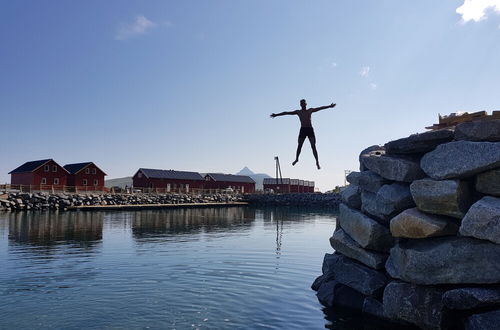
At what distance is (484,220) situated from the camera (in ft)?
26.9

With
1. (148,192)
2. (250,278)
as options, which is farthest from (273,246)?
(148,192)

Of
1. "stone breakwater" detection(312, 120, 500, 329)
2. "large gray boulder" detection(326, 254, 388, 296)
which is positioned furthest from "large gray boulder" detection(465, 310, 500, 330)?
"large gray boulder" detection(326, 254, 388, 296)

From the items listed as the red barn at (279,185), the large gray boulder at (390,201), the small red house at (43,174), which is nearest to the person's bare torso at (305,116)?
the large gray boulder at (390,201)

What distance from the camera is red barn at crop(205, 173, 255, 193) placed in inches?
4065

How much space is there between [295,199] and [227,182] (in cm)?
2553

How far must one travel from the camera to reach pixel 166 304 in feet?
38.3

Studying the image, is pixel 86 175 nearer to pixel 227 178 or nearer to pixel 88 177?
pixel 88 177

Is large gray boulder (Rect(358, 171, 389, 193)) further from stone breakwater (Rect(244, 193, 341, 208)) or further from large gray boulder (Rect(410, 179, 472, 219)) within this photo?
stone breakwater (Rect(244, 193, 341, 208))

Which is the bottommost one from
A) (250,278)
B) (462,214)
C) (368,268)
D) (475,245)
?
(250,278)

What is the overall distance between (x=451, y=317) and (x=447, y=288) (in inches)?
24.4

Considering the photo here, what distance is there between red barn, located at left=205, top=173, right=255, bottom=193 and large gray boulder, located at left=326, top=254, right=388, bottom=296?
295ft

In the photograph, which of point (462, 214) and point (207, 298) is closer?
point (462, 214)

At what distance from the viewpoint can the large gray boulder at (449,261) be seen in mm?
8406

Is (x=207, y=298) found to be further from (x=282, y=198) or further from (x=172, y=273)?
(x=282, y=198)
